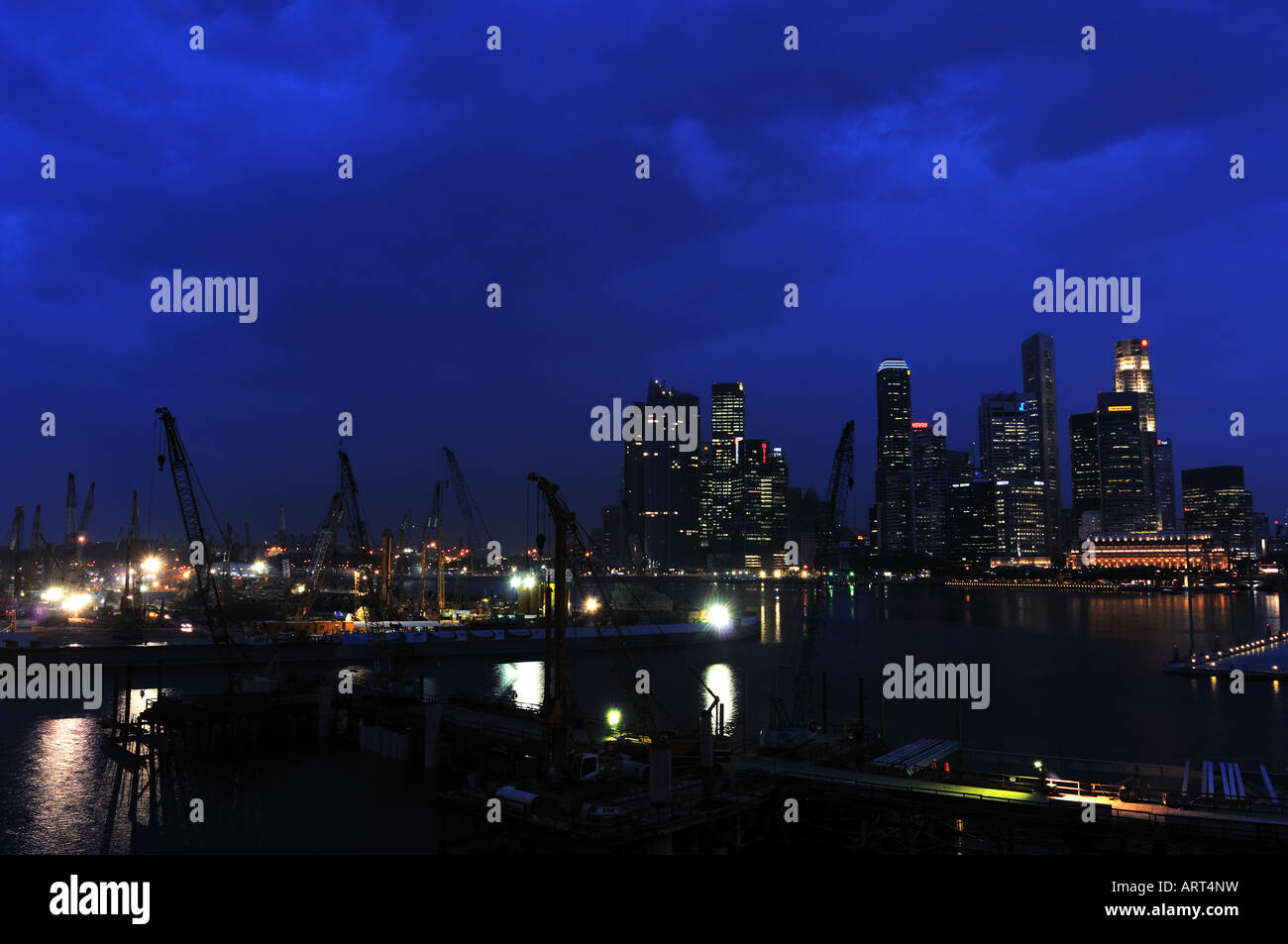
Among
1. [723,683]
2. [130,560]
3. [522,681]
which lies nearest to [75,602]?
[130,560]

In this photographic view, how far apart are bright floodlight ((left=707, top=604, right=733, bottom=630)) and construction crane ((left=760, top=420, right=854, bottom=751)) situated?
51.9 metres

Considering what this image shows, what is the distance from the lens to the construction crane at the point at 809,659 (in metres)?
31.6

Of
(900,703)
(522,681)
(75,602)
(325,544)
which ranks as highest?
(325,544)

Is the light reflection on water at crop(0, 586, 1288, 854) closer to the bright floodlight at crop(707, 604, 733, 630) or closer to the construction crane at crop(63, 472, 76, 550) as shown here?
the bright floodlight at crop(707, 604, 733, 630)

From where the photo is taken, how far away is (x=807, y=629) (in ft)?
158

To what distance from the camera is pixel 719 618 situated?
368ft

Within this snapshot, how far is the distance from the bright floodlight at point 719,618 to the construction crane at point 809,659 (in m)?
51.9

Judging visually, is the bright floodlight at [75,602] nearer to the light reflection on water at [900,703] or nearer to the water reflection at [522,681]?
the light reflection on water at [900,703]

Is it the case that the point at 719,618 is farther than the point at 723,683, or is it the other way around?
the point at 719,618

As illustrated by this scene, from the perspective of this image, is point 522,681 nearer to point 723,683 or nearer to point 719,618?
point 723,683

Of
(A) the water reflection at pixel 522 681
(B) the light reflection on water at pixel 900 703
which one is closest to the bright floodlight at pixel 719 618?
(B) the light reflection on water at pixel 900 703

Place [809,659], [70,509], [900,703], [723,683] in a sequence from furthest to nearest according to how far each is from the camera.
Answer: [70,509]
[723,683]
[900,703]
[809,659]

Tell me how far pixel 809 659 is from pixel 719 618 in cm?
6982
